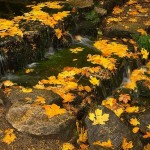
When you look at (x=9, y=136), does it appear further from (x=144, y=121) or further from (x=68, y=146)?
(x=144, y=121)

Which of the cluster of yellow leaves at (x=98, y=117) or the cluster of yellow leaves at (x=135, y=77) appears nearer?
the cluster of yellow leaves at (x=98, y=117)

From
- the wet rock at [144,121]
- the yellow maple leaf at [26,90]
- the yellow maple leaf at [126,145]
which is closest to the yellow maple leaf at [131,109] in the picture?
the wet rock at [144,121]

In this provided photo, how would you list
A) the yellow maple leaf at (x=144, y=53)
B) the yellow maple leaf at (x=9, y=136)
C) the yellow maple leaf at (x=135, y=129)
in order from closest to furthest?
the yellow maple leaf at (x=9, y=136) < the yellow maple leaf at (x=135, y=129) < the yellow maple leaf at (x=144, y=53)

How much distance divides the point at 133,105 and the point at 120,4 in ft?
14.0

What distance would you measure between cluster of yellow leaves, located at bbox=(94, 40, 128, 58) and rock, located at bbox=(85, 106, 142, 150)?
233cm

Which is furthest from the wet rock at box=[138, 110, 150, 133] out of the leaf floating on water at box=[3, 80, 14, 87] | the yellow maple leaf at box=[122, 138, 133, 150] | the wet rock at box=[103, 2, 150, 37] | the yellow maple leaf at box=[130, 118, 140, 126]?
the wet rock at box=[103, 2, 150, 37]

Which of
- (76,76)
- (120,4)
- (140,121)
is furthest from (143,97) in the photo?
(120,4)

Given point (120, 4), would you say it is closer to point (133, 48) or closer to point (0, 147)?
point (133, 48)

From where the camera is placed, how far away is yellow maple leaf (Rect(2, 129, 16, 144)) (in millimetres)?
4117

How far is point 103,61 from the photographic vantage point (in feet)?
20.0

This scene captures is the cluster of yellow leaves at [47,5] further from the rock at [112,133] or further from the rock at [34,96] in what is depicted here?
the rock at [112,133]

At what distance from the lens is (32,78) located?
5.52 metres

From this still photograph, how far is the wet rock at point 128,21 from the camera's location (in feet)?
23.8

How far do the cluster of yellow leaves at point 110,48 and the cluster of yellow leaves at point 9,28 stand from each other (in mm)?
1770
